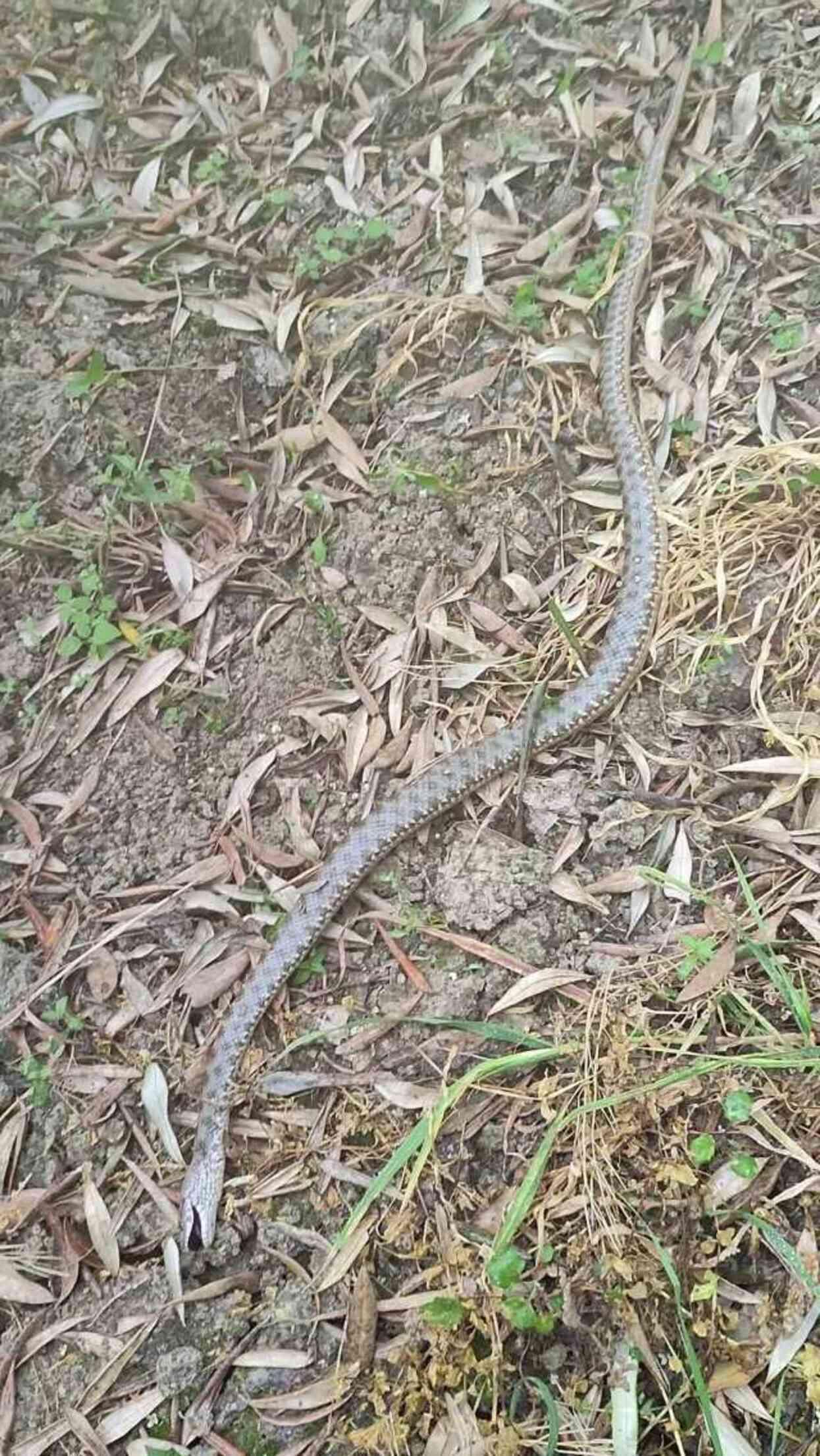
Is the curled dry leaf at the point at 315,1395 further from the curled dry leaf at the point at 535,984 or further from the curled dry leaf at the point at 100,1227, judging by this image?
the curled dry leaf at the point at 535,984

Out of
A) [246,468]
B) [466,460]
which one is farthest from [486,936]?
[246,468]

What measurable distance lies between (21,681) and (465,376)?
2.44m

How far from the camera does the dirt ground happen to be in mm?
3336

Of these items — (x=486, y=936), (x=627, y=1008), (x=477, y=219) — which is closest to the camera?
(x=627, y=1008)

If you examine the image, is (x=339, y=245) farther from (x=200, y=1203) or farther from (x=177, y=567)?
(x=200, y=1203)

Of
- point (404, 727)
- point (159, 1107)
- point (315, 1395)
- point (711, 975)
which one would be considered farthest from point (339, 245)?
point (315, 1395)

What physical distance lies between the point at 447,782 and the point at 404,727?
36 cm

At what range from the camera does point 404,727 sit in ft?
14.2

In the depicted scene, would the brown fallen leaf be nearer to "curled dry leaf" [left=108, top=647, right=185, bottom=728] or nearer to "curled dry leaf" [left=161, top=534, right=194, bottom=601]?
"curled dry leaf" [left=108, top=647, right=185, bottom=728]

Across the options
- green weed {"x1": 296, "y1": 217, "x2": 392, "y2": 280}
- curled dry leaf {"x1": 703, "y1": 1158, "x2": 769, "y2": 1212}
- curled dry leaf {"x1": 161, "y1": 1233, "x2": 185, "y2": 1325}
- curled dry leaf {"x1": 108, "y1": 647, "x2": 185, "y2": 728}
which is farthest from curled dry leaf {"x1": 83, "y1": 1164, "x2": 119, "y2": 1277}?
green weed {"x1": 296, "y1": 217, "x2": 392, "y2": 280}

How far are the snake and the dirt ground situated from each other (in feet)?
0.25

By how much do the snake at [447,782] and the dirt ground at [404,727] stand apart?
75 mm

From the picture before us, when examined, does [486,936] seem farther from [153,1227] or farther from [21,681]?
[21,681]

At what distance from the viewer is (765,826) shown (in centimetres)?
376
